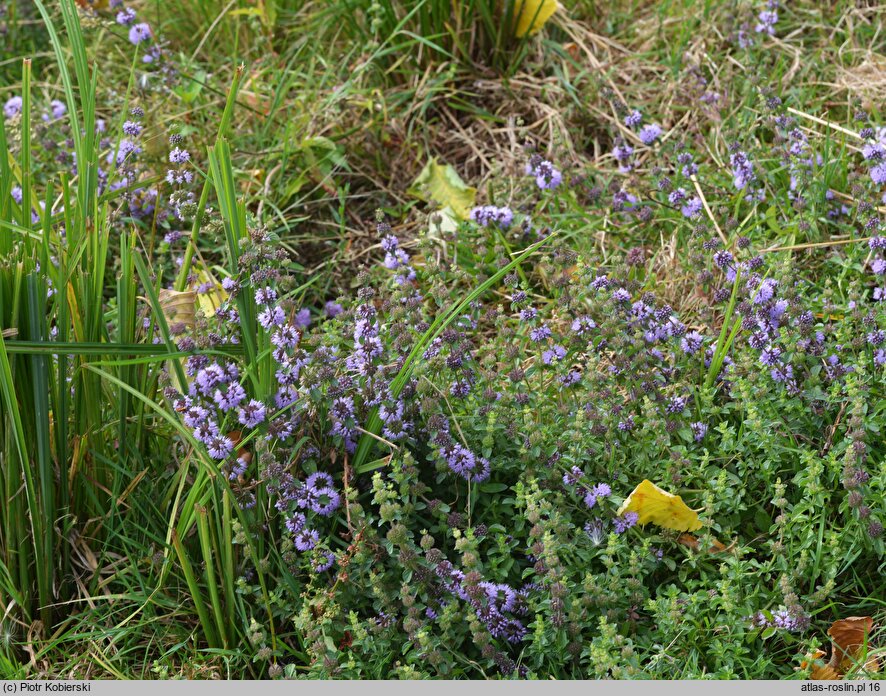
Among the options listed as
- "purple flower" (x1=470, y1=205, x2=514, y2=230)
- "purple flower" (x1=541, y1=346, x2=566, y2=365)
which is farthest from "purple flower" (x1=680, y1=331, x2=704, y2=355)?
"purple flower" (x1=470, y1=205, x2=514, y2=230)

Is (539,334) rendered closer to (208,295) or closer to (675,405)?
(675,405)

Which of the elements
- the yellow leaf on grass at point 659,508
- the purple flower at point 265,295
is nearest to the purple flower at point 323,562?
the purple flower at point 265,295

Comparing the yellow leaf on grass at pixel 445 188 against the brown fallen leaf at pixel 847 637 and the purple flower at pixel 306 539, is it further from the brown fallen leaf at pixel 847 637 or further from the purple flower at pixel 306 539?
the brown fallen leaf at pixel 847 637

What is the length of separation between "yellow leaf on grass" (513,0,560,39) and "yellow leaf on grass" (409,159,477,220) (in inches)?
31.6

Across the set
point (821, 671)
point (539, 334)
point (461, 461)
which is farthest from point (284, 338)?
point (821, 671)

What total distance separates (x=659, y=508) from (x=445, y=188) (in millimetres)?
2043

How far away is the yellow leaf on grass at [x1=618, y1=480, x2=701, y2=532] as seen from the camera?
2611mm

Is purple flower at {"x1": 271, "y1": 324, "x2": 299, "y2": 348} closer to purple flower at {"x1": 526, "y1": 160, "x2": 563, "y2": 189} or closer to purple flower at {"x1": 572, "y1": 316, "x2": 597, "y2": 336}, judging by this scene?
purple flower at {"x1": 572, "y1": 316, "x2": 597, "y2": 336}

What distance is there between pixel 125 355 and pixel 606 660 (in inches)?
57.7

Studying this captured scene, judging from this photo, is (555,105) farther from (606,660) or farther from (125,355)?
(606,660)

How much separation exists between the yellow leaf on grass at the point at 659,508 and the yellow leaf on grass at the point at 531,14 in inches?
104

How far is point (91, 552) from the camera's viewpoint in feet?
9.14

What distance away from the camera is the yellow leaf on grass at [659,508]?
2.61 m

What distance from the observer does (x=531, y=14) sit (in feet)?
15.2
